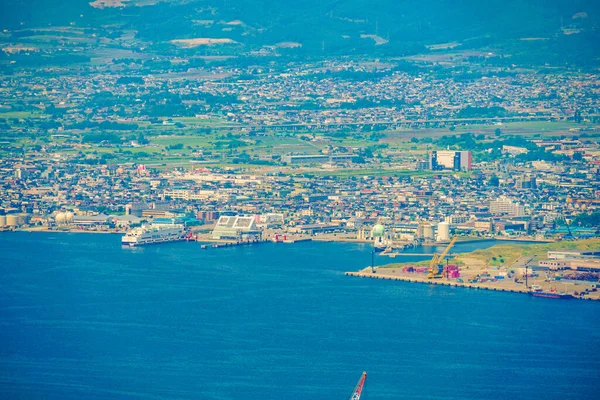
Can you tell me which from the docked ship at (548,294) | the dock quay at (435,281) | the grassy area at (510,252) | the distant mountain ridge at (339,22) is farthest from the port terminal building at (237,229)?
the distant mountain ridge at (339,22)

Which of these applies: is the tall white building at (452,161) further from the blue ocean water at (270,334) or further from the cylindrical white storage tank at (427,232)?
the blue ocean water at (270,334)

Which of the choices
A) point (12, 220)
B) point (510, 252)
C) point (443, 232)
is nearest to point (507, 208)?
point (443, 232)

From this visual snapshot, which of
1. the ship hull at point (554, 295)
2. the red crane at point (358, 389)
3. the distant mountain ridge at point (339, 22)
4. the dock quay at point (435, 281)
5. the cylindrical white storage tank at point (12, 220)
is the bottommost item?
the red crane at point (358, 389)

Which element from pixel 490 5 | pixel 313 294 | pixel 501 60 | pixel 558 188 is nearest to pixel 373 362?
pixel 313 294

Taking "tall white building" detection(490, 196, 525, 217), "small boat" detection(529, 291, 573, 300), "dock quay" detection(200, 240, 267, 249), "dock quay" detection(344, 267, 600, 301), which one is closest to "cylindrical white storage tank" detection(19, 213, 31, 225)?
"dock quay" detection(200, 240, 267, 249)

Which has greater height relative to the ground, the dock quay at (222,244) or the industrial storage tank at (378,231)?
the industrial storage tank at (378,231)

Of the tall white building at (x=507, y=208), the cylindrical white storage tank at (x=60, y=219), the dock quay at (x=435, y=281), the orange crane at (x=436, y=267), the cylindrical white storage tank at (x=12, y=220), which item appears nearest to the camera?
the dock quay at (x=435, y=281)
